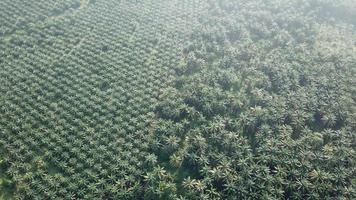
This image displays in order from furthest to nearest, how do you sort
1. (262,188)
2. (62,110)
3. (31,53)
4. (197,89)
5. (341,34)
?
(341,34)
(31,53)
(197,89)
(62,110)
(262,188)

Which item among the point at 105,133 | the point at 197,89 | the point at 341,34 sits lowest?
the point at 105,133

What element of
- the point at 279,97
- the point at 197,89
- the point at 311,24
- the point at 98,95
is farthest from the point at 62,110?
the point at 311,24

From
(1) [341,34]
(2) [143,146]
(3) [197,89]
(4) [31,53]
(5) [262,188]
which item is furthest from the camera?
(1) [341,34]

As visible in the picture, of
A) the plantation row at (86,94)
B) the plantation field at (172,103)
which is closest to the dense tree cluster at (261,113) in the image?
the plantation field at (172,103)

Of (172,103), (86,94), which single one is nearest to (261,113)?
(172,103)

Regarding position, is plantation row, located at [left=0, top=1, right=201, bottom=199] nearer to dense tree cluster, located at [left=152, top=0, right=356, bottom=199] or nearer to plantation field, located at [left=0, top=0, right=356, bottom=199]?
plantation field, located at [left=0, top=0, right=356, bottom=199]

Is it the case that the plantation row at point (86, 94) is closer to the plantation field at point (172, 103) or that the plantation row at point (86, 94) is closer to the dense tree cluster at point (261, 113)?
the plantation field at point (172, 103)

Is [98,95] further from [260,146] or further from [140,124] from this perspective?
[260,146]
